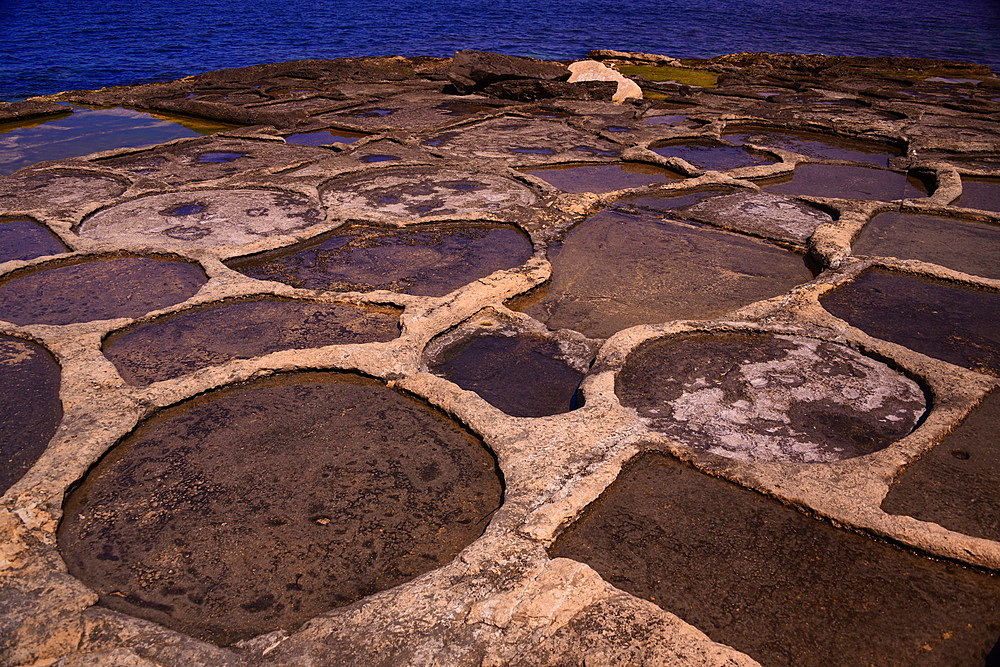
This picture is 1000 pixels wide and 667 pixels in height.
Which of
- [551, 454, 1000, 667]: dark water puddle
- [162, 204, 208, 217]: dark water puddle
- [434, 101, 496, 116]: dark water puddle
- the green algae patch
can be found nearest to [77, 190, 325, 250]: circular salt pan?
[162, 204, 208, 217]: dark water puddle

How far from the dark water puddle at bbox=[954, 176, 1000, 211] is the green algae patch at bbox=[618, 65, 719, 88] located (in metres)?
6.28

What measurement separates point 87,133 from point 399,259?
5905 mm

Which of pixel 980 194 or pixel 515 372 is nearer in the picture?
pixel 515 372

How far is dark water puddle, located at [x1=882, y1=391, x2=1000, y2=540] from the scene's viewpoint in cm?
219

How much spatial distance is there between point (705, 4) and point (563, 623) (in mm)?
49006

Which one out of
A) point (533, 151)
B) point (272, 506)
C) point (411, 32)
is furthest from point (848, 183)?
point (411, 32)

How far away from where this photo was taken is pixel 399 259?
13.9 feet

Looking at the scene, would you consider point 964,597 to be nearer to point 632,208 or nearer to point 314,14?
point 632,208

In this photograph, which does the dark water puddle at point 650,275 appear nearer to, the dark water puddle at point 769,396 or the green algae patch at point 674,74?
the dark water puddle at point 769,396

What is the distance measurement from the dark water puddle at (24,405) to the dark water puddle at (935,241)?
435 centimetres

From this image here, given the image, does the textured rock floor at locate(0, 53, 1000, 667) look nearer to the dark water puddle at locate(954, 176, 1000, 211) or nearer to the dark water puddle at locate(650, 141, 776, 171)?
the dark water puddle at locate(954, 176, 1000, 211)

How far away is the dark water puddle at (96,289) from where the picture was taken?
11.7ft

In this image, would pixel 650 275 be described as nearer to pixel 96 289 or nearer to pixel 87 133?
pixel 96 289

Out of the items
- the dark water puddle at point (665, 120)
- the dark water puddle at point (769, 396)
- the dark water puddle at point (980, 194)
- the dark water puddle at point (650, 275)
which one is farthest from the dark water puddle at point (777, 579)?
the dark water puddle at point (665, 120)
